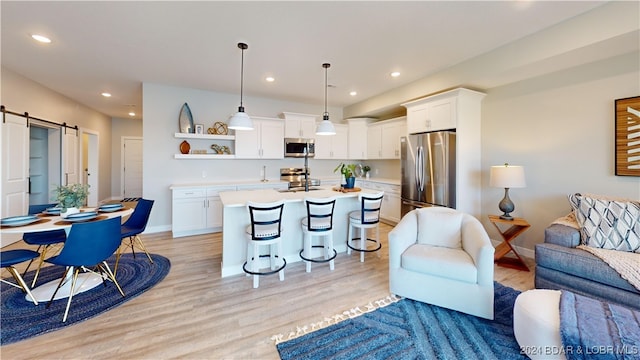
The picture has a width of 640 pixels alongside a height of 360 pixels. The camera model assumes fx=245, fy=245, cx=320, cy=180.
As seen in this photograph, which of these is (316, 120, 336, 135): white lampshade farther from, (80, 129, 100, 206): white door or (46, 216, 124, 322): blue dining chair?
(80, 129, 100, 206): white door

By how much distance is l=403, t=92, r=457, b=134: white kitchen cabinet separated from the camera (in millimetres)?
3701

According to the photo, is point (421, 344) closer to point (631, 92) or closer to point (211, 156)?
point (631, 92)

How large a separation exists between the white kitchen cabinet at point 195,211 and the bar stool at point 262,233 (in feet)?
6.44

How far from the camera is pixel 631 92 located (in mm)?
2639

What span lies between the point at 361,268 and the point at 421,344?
1354mm

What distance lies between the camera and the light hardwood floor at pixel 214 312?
1791 millimetres

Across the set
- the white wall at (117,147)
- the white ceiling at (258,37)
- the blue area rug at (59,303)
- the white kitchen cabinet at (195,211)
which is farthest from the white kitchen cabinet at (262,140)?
the white wall at (117,147)

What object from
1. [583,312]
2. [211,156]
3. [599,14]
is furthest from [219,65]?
[583,312]

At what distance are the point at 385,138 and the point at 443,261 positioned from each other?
3644mm

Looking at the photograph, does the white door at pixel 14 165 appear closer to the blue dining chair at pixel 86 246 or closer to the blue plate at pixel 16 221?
the blue plate at pixel 16 221

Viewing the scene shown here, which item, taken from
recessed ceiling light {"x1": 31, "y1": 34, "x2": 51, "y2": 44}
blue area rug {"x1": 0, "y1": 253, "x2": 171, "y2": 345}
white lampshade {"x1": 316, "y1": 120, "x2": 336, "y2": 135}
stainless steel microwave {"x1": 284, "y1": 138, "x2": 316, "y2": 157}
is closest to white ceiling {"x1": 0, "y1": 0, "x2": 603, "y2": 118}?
recessed ceiling light {"x1": 31, "y1": 34, "x2": 51, "y2": 44}

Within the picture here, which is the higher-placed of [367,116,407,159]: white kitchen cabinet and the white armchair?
[367,116,407,159]: white kitchen cabinet

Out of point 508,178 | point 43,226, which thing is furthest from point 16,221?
point 508,178

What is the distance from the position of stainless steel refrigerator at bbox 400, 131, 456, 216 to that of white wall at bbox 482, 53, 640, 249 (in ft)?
2.21
